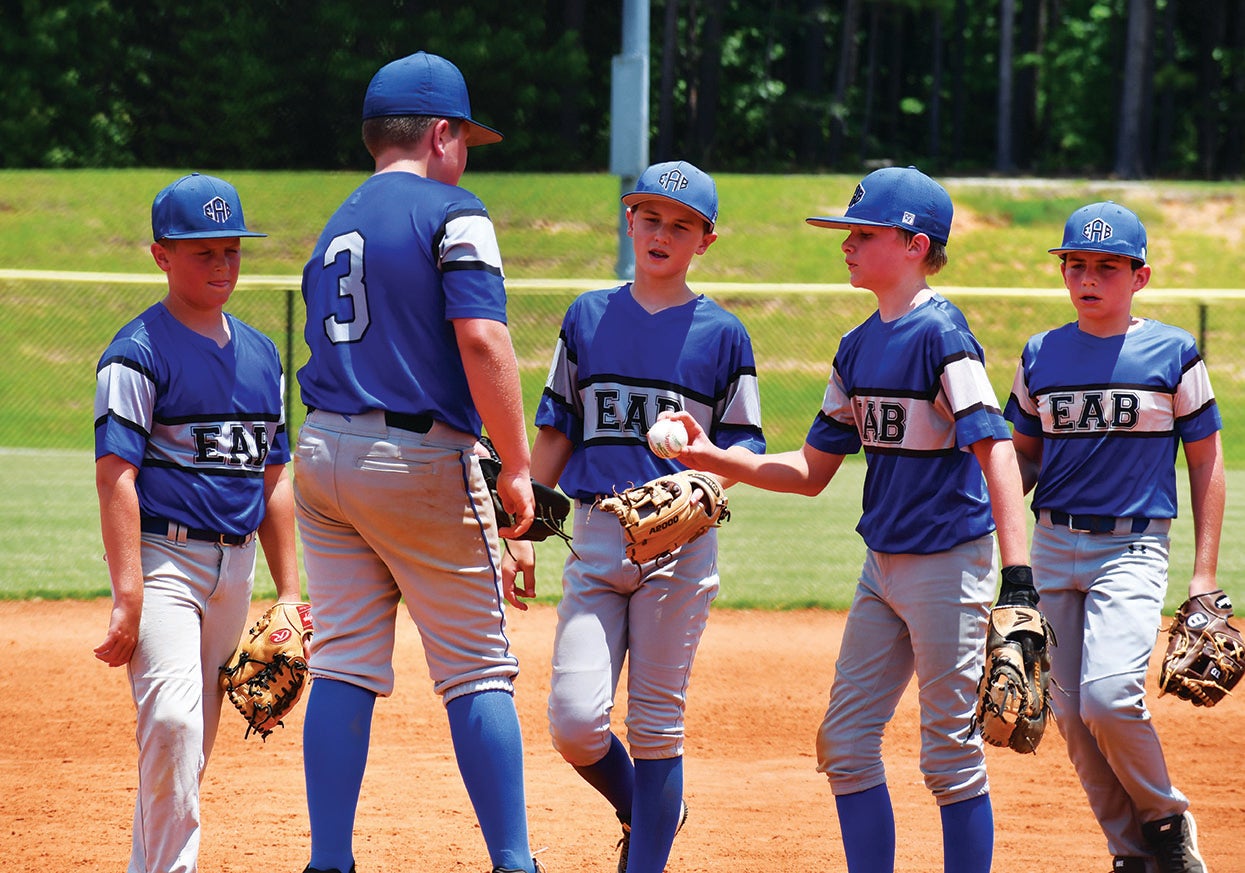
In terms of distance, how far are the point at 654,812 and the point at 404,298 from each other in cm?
149

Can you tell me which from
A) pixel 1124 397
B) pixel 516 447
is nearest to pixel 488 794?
pixel 516 447

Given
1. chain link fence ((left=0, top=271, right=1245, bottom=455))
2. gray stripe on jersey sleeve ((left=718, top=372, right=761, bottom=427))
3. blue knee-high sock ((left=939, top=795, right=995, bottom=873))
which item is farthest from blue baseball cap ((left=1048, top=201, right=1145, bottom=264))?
chain link fence ((left=0, top=271, right=1245, bottom=455))

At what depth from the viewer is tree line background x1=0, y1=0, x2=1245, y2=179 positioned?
28.7 m

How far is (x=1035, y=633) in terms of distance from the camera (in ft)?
10.7

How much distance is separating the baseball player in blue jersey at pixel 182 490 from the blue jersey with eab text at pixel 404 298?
0.35 metres

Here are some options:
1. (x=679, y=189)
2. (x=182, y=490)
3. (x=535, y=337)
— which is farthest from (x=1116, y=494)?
(x=535, y=337)

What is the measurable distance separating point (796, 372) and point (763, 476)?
494 inches

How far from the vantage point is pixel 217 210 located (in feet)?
11.5

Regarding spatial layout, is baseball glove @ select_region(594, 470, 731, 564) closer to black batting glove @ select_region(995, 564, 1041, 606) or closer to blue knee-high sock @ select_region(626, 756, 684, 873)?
blue knee-high sock @ select_region(626, 756, 684, 873)

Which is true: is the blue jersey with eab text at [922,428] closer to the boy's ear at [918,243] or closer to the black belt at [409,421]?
the boy's ear at [918,243]

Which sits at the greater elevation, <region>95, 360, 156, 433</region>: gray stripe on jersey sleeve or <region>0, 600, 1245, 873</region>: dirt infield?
<region>95, 360, 156, 433</region>: gray stripe on jersey sleeve

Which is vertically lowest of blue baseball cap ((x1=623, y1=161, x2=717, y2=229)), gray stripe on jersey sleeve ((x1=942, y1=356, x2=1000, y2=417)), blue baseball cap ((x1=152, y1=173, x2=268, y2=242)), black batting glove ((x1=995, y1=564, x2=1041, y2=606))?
black batting glove ((x1=995, y1=564, x2=1041, y2=606))

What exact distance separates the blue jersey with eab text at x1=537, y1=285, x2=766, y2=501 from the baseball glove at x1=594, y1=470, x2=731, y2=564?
0.21m

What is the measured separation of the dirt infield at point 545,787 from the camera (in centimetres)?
430
